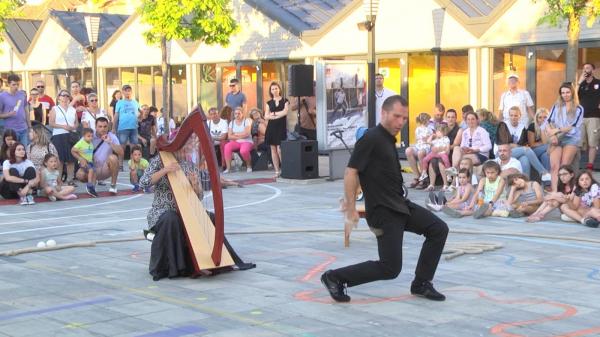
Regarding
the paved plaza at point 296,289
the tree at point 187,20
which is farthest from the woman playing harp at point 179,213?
the tree at point 187,20

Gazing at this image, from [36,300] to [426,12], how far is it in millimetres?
15087

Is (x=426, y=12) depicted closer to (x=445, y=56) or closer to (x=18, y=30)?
(x=445, y=56)

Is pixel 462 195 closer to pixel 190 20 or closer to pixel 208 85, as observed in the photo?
pixel 190 20

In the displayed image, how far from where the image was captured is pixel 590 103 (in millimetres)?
16453

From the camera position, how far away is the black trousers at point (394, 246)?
7.11 m

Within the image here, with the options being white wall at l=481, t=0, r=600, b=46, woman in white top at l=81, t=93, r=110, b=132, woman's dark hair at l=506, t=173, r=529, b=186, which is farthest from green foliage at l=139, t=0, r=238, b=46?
woman's dark hair at l=506, t=173, r=529, b=186

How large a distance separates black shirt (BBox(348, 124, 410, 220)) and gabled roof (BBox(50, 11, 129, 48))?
85.4ft

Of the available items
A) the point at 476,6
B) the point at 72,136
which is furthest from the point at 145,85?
the point at 476,6

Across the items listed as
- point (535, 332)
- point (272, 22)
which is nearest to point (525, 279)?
point (535, 332)

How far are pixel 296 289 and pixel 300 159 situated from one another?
9.51 m

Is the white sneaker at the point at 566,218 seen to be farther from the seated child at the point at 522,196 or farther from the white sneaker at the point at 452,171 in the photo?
the white sneaker at the point at 452,171

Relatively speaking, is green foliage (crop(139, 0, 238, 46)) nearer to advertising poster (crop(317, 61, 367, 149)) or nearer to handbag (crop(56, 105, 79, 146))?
handbag (crop(56, 105, 79, 146))

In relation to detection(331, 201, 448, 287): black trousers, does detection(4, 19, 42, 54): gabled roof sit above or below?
above

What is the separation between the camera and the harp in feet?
25.8
